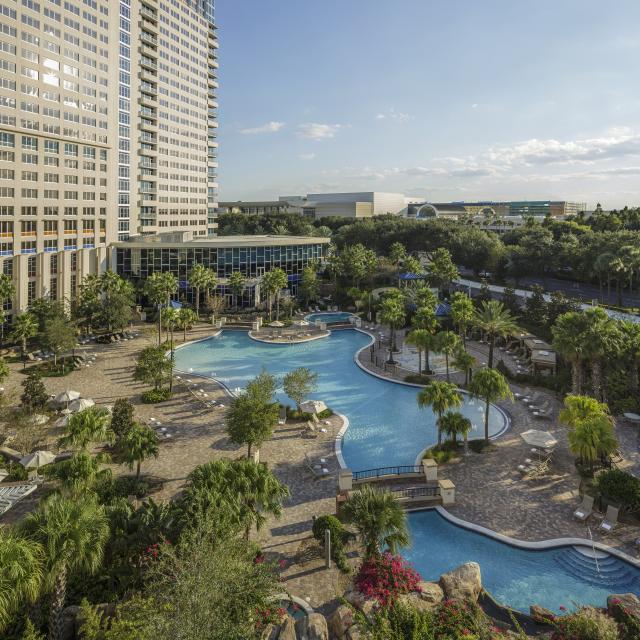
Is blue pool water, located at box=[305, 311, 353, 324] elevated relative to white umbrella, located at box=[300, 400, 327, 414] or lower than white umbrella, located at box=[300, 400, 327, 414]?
elevated

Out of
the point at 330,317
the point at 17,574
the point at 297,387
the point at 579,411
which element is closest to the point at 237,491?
the point at 17,574

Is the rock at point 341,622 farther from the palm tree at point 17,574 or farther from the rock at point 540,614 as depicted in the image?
the palm tree at point 17,574

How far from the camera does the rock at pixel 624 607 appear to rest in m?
14.7

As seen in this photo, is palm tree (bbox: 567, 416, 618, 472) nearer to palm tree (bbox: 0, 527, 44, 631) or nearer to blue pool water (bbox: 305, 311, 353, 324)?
palm tree (bbox: 0, 527, 44, 631)

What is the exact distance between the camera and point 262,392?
27.7 m

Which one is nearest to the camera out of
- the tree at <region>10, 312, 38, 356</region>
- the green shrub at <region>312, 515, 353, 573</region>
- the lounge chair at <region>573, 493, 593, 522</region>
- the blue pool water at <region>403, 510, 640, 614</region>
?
the blue pool water at <region>403, 510, 640, 614</region>

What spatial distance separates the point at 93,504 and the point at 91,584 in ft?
14.6

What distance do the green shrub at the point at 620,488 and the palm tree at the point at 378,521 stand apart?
10.6 metres

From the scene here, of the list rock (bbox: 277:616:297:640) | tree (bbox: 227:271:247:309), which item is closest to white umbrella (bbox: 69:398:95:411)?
rock (bbox: 277:616:297:640)

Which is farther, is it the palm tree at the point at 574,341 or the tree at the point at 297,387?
→ the tree at the point at 297,387

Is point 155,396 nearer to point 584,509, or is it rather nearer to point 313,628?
point 313,628

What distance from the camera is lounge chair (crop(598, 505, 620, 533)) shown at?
68.0ft

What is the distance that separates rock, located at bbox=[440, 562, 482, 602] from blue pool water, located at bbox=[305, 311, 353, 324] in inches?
1893

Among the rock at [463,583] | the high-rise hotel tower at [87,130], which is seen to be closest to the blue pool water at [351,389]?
the rock at [463,583]
